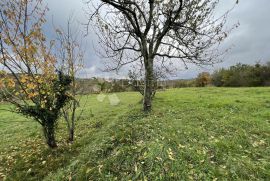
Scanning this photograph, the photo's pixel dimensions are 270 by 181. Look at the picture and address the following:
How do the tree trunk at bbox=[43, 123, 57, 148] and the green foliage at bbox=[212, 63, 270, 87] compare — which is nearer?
the tree trunk at bbox=[43, 123, 57, 148]

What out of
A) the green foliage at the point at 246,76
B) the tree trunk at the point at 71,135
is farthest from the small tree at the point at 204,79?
the tree trunk at the point at 71,135

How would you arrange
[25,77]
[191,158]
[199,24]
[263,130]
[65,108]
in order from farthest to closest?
1. [199,24]
2. [65,108]
3. [263,130]
4. [25,77]
5. [191,158]

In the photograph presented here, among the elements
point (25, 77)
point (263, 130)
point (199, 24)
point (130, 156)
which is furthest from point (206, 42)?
point (25, 77)

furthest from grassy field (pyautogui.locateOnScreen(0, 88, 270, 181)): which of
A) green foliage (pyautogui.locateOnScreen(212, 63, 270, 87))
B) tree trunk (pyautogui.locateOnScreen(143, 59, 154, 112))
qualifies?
green foliage (pyautogui.locateOnScreen(212, 63, 270, 87))

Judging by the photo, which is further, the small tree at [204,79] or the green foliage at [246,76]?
the small tree at [204,79]

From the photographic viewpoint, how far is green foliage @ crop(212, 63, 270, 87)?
122 ft

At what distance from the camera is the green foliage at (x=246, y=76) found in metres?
37.3

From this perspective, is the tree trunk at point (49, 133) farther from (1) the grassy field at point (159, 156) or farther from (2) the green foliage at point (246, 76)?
(2) the green foliage at point (246, 76)

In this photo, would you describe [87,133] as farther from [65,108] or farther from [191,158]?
[191,158]

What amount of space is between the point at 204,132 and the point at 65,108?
5.11 metres

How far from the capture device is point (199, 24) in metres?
8.59

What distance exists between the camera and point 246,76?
3906 cm

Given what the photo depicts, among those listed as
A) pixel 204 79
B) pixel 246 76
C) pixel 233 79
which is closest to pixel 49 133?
pixel 246 76

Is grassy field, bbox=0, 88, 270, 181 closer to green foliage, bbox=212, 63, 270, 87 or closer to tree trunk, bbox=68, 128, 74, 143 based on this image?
tree trunk, bbox=68, 128, 74, 143
